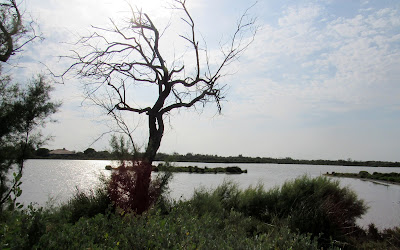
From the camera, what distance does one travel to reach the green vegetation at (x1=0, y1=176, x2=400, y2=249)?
2.74 m

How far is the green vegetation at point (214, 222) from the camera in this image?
9.00ft

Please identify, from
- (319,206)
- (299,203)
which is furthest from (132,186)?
(299,203)

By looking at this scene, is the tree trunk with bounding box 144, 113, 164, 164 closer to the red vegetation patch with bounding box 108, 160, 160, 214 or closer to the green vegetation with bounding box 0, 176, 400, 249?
the red vegetation patch with bounding box 108, 160, 160, 214

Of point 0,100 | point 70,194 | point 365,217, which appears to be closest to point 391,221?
point 365,217

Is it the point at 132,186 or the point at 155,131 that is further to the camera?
the point at 155,131

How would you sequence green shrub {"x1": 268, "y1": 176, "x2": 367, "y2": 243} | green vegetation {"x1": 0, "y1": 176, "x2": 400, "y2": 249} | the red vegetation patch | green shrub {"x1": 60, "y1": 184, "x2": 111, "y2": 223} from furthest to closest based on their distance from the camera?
1. green shrub {"x1": 60, "y1": 184, "x2": 111, "y2": 223}
2. green shrub {"x1": 268, "y1": 176, "x2": 367, "y2": 243}
3. the red vegetation patch
4. green vegetation {"x1": 0, "y1": 176, "x2": 400, "y2": 249}

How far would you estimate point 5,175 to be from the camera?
8.58 meters

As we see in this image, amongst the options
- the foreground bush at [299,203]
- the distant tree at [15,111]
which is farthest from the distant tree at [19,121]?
the foreground bush at [299,203]

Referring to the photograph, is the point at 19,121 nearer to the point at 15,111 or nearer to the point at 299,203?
the point at 15,111

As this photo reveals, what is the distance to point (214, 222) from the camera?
4.95m

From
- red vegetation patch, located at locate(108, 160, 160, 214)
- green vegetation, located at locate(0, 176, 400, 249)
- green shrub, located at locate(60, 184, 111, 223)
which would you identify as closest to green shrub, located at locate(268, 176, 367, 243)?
green vegetation, located at locate(0, 176, 400, 249)

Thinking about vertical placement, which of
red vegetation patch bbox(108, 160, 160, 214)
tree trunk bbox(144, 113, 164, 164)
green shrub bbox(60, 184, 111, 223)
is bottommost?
green shrub bbox(60, 184, 111, 223)

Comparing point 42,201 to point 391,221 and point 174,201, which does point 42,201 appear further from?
point 391,221

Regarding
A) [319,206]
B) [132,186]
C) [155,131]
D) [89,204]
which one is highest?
[155,131]
